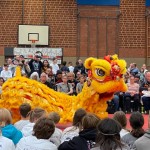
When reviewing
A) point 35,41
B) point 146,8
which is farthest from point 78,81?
point 146,8

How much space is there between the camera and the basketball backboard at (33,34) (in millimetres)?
21875

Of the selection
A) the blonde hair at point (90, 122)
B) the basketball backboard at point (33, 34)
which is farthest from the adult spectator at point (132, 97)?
the blonde hair at point (90, 122)

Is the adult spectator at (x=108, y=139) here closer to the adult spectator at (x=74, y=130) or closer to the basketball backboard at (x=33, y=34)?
the adult spectator at (x=74, y=130)

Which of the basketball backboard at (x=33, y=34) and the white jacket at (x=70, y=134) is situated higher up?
the basketball backboard at (x=33, y=34)

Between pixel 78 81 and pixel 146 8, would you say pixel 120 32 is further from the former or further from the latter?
pixel 78 81

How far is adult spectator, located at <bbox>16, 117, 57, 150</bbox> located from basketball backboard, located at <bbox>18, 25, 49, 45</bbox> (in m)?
16.8

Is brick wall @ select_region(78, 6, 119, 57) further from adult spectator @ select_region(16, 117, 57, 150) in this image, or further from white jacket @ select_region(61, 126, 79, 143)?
adult spectator @ select_region(16, 117, 57, 150)

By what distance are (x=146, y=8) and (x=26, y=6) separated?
209 inches

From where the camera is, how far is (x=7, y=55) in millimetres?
21656

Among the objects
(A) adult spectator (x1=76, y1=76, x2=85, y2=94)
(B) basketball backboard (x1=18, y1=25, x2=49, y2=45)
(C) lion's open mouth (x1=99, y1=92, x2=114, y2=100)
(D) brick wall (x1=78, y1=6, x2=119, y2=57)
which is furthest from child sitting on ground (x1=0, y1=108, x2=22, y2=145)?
(D) brick wall (x1=78, y1=6, x2=119, y2=57)

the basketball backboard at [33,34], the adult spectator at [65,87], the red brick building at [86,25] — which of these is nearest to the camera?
the adult spectator at [65,87]

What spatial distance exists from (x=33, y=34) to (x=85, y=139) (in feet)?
55.7

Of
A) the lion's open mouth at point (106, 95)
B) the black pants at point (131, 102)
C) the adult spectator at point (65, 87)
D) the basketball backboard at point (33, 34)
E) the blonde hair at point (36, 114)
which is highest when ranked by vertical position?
the basketball backboard at point (33, 34)

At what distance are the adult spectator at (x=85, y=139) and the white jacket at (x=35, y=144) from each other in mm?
137
